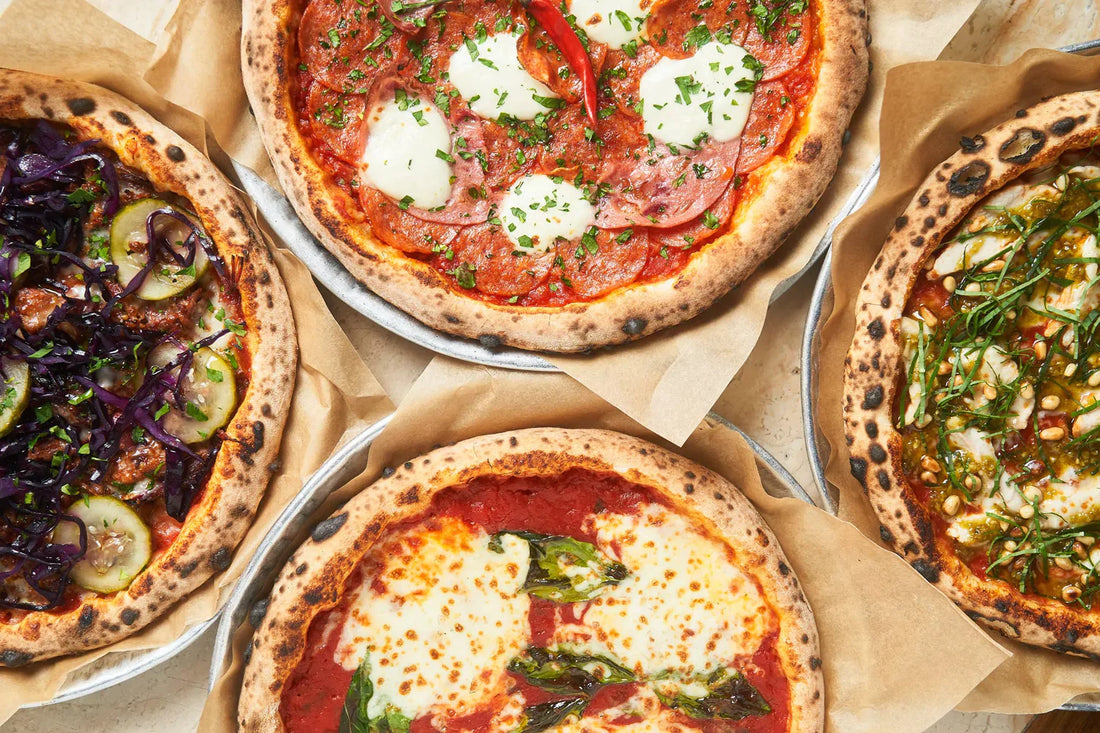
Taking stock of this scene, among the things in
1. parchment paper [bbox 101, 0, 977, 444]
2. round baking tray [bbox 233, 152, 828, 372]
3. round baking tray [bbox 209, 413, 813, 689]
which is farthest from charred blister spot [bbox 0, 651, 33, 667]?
parchment paper [bbox 101, 0, 977, 444]

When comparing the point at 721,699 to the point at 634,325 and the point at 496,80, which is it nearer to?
the point at 634,325

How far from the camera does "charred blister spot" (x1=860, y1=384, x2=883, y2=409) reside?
10.3ft

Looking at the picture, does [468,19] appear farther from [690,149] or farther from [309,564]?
[309,564]

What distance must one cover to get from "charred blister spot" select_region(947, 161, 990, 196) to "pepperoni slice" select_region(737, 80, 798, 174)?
0.61 m

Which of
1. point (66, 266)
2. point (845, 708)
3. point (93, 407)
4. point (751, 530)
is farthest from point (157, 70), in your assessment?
point (845, 708)

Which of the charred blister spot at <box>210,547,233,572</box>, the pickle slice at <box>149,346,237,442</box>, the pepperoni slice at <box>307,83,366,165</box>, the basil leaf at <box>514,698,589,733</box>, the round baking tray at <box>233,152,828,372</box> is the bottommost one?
the charred blister spot at <box>210,547,233,572</box>

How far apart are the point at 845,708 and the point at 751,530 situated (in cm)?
78

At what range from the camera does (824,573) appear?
3.30 m

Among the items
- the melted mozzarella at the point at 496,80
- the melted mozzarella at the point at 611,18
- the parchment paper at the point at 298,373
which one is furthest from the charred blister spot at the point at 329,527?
the melted mozzarella at the point at 611,18

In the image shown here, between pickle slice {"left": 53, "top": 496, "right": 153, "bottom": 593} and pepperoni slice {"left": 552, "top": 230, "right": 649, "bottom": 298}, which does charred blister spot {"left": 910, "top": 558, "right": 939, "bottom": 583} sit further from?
pickle slice {"left": 53, "top": 496, "right": 153, "bottom": 593}

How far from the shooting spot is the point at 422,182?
337 centimetres

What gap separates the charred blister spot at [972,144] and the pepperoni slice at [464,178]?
5.62ft

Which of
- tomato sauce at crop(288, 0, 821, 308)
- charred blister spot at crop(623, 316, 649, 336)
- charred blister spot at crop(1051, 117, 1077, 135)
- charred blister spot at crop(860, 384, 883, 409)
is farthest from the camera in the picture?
tomato sauce at crop(288, 0, 821, 308)

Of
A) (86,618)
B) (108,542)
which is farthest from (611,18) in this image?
(86,618)
